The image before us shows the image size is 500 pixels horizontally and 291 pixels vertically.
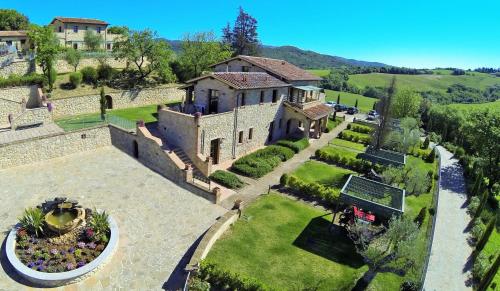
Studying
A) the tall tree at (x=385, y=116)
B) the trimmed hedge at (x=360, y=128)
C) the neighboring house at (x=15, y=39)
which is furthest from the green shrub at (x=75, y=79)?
the trimmed hedge at (x=360, y=128)

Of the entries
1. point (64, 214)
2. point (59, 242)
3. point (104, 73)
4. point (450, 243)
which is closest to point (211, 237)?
point (59, 242)

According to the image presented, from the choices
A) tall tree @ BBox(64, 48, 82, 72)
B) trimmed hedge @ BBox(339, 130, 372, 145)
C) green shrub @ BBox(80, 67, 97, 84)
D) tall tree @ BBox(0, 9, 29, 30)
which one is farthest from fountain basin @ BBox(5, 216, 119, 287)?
tall tree @ BBox(0, 9, 29, 30)

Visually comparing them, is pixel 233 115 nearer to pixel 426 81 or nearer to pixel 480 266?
pixel 480 266

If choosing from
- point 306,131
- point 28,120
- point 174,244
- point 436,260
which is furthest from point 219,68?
point 436,260

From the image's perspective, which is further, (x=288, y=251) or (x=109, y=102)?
(x=109, y=102)

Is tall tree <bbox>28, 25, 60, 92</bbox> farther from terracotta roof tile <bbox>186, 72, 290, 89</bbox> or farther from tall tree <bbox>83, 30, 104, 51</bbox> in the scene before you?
tall tree <bbox>83, 30, 104, 51</bbox>

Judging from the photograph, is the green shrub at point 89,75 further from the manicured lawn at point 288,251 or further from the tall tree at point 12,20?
the tall tree at point 12,20
